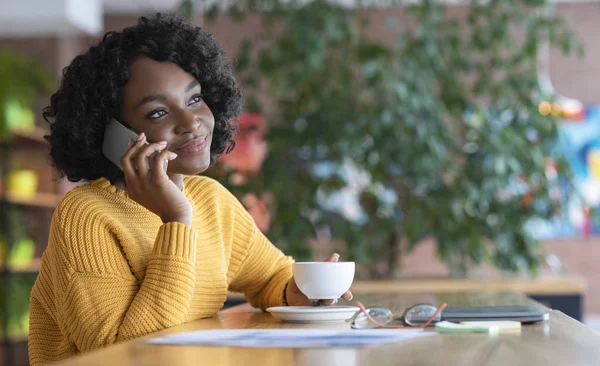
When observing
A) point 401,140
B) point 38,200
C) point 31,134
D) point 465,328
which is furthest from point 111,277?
point 38,200

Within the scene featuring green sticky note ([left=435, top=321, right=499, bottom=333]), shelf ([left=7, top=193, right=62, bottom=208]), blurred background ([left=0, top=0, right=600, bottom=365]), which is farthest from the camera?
shelf ([left=7, top=193, right=62, bottom=208])

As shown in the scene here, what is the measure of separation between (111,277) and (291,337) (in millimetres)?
376

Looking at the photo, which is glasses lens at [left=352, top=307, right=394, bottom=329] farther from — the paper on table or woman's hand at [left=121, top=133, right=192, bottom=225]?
woman's hand at [left=121, top=133, right=192, bottom=225]

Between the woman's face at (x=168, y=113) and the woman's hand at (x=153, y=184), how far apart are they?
0.09 m

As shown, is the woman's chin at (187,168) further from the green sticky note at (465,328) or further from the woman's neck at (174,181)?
the green sticky note at (465,328)

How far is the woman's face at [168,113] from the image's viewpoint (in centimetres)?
144

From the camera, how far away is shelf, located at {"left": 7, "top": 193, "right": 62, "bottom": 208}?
5184mm

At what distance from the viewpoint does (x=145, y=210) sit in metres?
1.44

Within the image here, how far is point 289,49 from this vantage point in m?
3.74

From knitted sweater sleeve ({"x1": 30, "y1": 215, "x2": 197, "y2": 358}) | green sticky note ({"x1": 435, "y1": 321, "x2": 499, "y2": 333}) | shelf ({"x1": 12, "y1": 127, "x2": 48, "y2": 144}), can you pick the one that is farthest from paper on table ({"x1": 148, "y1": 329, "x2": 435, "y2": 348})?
shelf ({"x1": 12, "y1": 127, "x2": 48, "y2": 144})

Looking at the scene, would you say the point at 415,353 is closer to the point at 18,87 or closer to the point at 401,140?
the point at 401,140

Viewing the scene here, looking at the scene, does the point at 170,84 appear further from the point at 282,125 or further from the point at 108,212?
the point at 282,125

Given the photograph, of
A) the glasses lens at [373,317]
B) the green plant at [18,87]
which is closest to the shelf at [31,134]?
the green plant at [18,87]

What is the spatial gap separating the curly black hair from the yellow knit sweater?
0.10 meters
